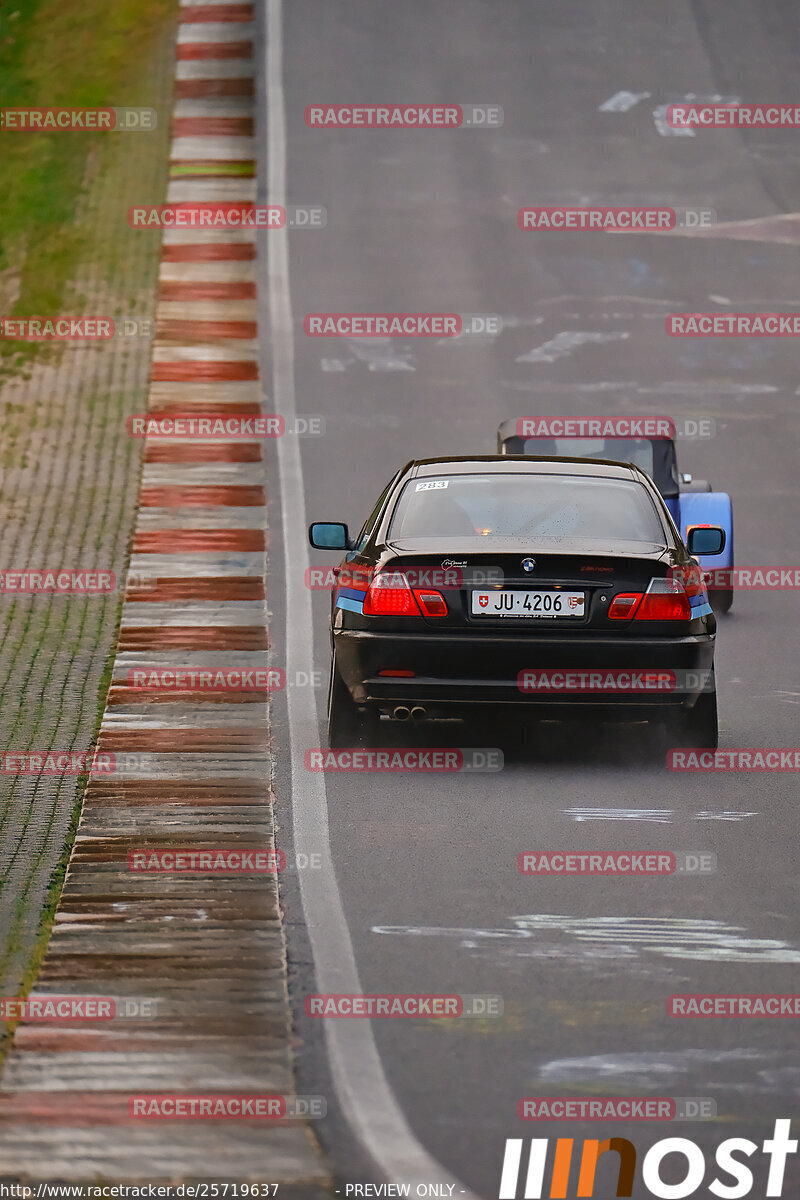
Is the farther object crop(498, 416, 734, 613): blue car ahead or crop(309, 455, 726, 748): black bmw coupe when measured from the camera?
crop(498, 416, 734, 613): blue car ahead

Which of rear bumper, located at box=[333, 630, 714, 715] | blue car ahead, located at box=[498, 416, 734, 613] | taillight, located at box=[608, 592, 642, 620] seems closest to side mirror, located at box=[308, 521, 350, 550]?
rear bumper, located at box=[333, 630, 714, 715]

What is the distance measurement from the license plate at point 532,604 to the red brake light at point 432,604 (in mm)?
182

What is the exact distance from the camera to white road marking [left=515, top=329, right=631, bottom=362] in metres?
23.0

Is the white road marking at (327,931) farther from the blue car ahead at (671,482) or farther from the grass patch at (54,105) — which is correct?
the grass patch at (54,105)

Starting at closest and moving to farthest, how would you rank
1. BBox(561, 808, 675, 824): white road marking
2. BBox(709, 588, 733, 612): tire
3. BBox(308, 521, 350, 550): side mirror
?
→ BBox(561, 808, 675, 824): white road marking
BBox(308, 521, 350, 550): side mirror
BBox(709, 588, 733, 612): tire

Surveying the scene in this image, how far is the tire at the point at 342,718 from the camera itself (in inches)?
368

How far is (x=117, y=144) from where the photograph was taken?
3103 cm

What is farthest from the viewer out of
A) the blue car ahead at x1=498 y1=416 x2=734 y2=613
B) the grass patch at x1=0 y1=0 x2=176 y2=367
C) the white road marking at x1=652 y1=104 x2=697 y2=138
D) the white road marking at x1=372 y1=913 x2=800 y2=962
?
the white road marking at x1=652 y1=104 x2=697 y2=138

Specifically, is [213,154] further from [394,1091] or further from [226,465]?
[394,1091]

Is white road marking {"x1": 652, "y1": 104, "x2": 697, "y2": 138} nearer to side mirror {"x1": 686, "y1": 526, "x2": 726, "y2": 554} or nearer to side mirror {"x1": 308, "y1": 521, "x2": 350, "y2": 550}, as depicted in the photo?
side mirror {"x1": 686, "y1": 526, "x2": 726, "y2": 554}

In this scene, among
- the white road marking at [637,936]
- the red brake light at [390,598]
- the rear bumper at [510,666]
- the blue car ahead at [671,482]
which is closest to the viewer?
the white road marking at [637,936]

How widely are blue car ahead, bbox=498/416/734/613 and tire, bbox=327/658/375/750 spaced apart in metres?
4.48

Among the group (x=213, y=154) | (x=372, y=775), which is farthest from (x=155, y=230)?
(x=372, y=775)

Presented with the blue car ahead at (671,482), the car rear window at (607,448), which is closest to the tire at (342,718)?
the car rear window at (607,448)
